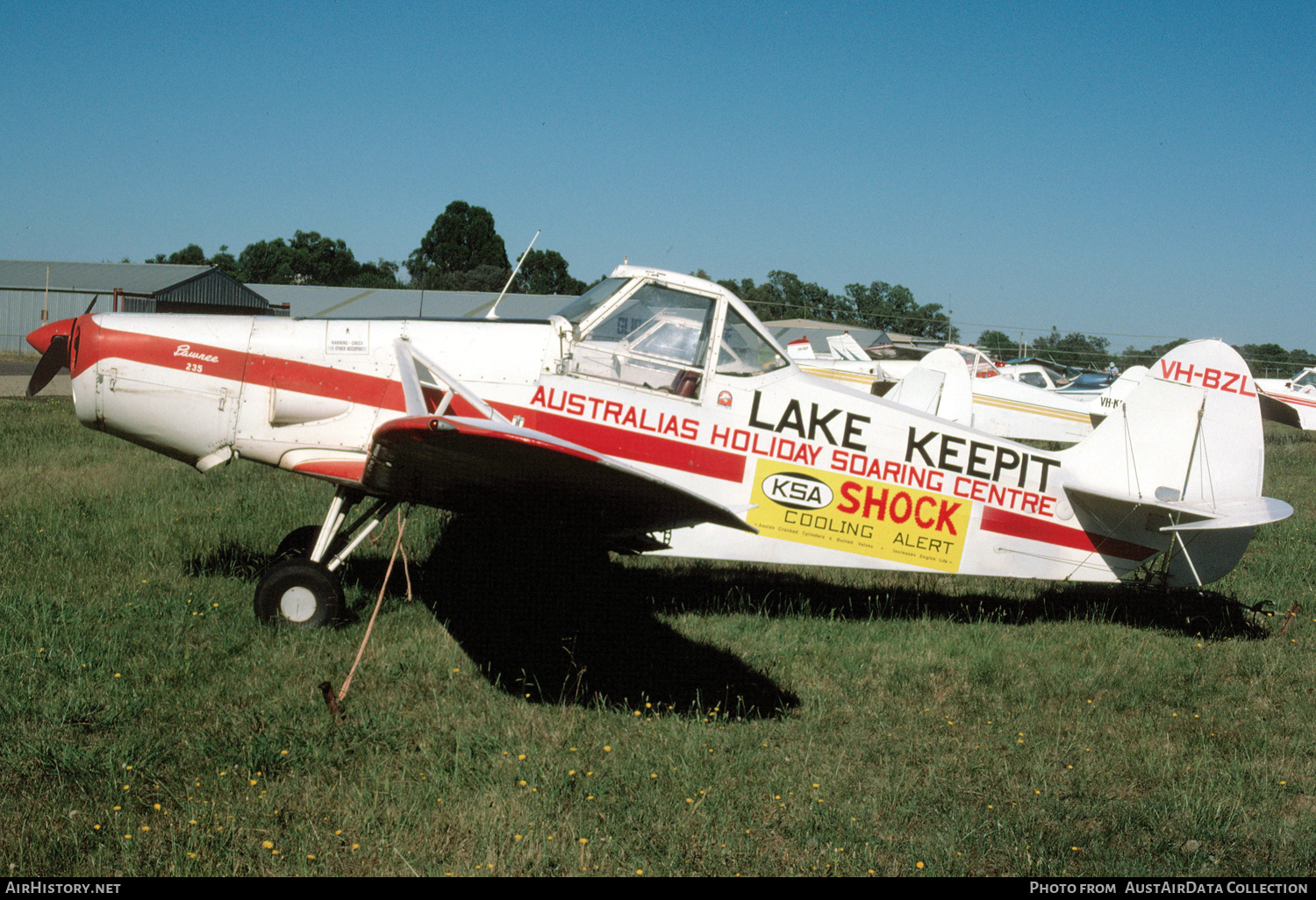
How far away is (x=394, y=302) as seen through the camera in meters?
54.7

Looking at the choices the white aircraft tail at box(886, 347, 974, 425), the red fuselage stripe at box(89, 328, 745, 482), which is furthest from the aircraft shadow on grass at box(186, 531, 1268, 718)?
the white aircraft tail at box(886, 347, 974, 425)

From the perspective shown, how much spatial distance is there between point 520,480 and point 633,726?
1520 mm

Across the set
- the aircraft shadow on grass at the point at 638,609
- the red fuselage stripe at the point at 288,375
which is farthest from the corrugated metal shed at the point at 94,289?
the red fuselage stripe at the point at 288,375

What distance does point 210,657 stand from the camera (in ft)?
17.2

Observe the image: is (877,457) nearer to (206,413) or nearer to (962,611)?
(962,611)

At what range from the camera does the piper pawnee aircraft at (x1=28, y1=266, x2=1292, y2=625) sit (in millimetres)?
5680

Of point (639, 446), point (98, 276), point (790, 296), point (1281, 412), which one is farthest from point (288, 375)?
point (790, 296)

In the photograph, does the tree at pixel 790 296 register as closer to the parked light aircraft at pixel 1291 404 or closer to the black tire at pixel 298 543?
the parked light aircraft at pixel 1291 404

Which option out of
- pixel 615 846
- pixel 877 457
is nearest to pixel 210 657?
pixel 615 846

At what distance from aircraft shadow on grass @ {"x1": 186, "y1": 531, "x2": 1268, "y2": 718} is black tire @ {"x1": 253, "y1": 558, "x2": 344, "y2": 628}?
0.76 ft

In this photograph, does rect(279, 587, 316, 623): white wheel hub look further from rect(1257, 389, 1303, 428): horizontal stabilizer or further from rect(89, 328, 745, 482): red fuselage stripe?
rect(1257, 389, 1303, 428): horizontal stabilizer

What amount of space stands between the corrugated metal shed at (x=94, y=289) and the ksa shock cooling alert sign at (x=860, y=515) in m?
40.4

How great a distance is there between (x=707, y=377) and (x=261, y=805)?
3590 mm

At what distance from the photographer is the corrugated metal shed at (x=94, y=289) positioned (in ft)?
138
